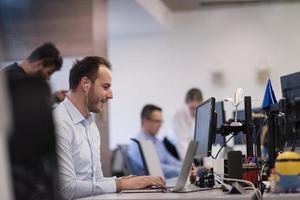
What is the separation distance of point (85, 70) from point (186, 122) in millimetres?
2962

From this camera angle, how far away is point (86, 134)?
8.38 feet

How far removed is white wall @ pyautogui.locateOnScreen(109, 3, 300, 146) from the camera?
22.6 ft

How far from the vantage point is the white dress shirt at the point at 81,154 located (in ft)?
7.33

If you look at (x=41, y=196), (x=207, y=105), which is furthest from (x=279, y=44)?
(x=41, y=196)

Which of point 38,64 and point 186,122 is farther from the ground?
point 38,64

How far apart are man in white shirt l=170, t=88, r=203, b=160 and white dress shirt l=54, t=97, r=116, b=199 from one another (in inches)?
110

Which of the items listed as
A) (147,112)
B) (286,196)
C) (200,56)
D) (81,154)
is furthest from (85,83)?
(200,56)

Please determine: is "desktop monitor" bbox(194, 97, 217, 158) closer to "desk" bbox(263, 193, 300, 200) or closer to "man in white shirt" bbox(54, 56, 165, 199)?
"man in white shirt" bbox(54, 56, 165, 199)

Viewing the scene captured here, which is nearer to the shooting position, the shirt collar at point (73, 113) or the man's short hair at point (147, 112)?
the shirt collar at point (73, 113)

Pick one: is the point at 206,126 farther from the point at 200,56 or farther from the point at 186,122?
the point at 200,56

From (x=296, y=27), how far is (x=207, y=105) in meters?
4.77

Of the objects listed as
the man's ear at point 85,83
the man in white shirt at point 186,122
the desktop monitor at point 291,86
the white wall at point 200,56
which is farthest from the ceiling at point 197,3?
the desktop monitor at point 291,86

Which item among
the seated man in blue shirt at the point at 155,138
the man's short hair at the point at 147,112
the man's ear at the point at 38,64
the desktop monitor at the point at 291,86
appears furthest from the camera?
the man's short hair at the point at 147,112

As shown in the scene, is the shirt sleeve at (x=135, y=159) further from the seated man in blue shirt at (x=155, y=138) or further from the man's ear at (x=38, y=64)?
the man's ear at (x=38, y=64)
